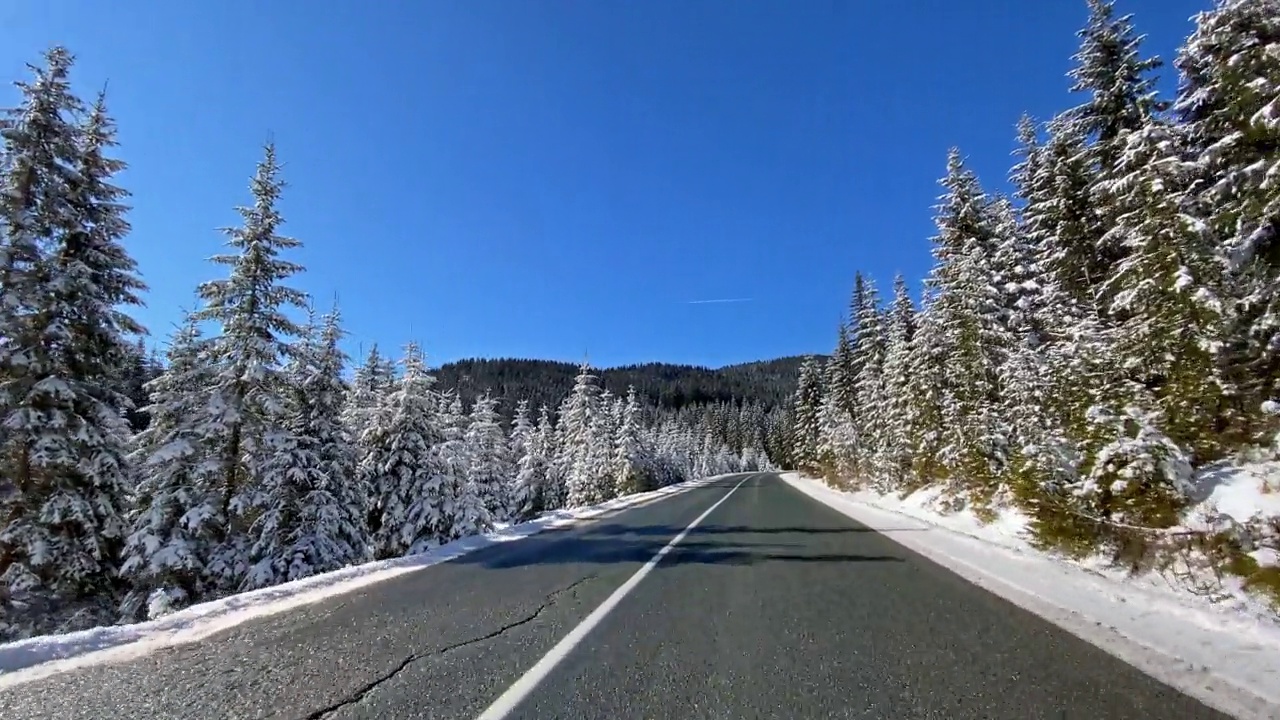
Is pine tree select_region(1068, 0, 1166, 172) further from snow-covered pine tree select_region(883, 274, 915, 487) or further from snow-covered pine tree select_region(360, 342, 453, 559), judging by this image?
snow-covered pine tree select_region(360, 342, 453, 559)

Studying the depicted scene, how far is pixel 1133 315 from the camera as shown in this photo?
13406 millimetres

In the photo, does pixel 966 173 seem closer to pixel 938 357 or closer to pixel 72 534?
pixel 938 357

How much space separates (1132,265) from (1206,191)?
2.28 metres

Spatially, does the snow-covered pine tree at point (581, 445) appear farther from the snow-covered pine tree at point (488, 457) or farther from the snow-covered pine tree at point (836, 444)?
the snow-covered pine tree at point (836, 444)

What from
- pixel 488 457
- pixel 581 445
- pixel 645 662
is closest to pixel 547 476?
pixel 581 445

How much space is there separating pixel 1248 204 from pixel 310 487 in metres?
22.1

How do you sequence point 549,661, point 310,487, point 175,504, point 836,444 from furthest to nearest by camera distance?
1. point 836,444
2. point 310,487
3. point 175,504
4. point 549,661

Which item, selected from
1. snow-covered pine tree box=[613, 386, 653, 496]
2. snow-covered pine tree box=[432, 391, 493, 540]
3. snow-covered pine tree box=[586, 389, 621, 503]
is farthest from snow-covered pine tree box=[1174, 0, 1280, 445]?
snow-covered pine tree box=[613, 386, 653, 496]

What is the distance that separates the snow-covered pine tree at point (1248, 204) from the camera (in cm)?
1004

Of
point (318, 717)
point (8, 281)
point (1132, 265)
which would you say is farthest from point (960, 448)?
point (8, 281)

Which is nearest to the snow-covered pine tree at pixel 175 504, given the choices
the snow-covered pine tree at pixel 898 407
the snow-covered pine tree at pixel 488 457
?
the snow-covered pine tree at pixel 488 457

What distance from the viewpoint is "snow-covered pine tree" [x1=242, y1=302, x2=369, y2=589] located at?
1531 cm

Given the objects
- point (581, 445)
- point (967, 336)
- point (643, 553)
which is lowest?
point (643, 553)

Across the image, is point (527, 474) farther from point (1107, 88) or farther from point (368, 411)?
point (1107, 88)
